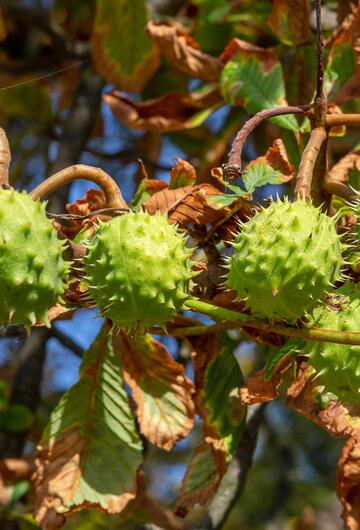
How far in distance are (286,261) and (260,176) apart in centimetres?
44

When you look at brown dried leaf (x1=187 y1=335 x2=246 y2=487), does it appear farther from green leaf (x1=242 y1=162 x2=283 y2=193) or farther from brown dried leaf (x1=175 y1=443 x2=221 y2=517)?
green leaf (x1=242 y1=162 x2=283 y2=193)

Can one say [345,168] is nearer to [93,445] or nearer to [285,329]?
[285,329]

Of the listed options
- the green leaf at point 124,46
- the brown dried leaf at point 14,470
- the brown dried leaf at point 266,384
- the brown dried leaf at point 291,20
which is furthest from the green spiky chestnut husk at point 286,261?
the green leaf at point 124,46

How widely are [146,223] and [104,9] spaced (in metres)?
1.91

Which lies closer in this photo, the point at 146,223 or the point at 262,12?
the point at 146,223

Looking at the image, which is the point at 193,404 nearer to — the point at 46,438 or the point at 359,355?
the point at 46,438

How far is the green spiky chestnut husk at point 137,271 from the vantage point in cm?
147

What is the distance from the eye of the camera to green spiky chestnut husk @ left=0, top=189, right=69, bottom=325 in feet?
4.66

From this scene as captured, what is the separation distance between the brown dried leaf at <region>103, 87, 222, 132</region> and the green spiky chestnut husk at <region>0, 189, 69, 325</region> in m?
1.22

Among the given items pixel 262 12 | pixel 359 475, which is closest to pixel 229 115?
pixel 262 12

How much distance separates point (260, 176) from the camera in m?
1.82

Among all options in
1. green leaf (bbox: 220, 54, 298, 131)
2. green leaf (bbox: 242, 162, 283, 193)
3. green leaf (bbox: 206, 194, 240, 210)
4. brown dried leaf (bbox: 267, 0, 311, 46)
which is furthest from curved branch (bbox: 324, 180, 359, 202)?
brown dried leaf (bbox: 267, 0, 311, 46)

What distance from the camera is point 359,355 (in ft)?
4.87

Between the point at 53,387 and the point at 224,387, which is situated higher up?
the point at 224,387
